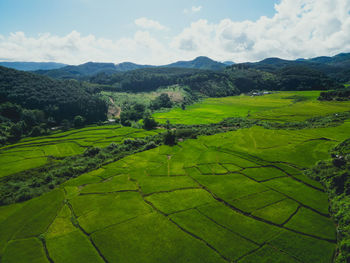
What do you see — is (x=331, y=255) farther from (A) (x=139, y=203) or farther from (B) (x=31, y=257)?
(B) (x=31, y=257)

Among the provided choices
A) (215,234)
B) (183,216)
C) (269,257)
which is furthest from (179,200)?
(269,257)

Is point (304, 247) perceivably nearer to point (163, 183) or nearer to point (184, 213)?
point (184, 213)

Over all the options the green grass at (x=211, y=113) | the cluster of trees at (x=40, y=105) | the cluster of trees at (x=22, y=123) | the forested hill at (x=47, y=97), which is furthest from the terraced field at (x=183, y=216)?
the forested hill at (x=47, y=97)

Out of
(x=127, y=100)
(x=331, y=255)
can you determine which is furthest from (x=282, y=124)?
(x=127, y=100)

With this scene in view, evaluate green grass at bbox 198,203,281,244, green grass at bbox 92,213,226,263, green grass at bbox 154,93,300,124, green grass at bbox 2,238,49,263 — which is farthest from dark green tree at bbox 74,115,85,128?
green grass at bbox 198,203,281,244

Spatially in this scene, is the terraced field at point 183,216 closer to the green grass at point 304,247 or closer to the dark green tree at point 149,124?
the green grass at point 304,247

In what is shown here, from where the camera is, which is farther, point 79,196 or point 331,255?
point 79,196
